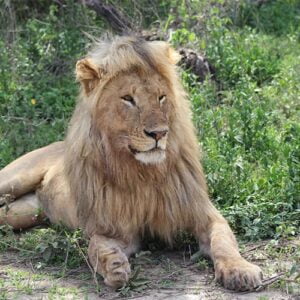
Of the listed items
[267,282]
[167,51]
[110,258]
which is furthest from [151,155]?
[267,282]

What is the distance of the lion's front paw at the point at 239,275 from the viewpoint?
13.8 feet

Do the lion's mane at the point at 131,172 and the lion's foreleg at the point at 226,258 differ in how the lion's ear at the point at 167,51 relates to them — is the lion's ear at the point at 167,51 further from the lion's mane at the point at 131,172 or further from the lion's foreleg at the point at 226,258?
the lion's foreleg at the point at 226,258

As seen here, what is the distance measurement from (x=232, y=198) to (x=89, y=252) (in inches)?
48.2

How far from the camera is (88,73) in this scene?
4.71 m

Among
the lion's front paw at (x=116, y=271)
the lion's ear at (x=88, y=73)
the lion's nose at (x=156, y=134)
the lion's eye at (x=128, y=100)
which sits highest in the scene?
the lion's ear at (x=88, y=73)

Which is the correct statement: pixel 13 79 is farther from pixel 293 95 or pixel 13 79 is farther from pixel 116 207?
pixel 116 207

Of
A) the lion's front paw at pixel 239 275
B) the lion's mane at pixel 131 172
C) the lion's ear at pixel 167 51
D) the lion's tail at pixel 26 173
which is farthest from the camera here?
the lion's tail at pixel 26 173

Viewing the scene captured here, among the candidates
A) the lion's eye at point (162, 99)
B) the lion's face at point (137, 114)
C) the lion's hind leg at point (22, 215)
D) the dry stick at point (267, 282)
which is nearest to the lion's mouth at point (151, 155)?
the lion's face at point (137, 114)

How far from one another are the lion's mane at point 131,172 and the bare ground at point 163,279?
0.74 feet

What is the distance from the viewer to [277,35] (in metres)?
8.78

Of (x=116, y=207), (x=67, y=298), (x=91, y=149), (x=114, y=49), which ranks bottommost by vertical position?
(x=67, y=298)

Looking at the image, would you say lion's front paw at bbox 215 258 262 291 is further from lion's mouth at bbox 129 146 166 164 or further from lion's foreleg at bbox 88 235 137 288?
lion's mouth at bbox 129 146 166 164

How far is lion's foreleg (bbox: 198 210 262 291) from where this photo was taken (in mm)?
4230

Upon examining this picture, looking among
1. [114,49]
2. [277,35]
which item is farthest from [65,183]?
[277,35]
